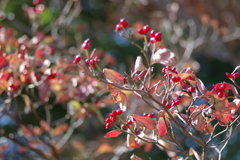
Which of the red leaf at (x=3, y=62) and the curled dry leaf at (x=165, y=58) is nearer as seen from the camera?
the curled dry leaf at (x=165, y=58)

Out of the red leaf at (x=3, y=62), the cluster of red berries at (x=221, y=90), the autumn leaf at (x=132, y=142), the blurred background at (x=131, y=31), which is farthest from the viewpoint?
the blurred background at (x=131, y=31)

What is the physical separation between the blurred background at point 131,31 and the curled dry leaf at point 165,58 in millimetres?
1502

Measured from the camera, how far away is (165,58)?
2.84 feet

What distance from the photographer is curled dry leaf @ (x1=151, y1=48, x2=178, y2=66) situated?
0.85 meters

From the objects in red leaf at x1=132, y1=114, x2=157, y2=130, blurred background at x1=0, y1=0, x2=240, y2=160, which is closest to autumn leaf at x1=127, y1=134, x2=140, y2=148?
red leaf at x1=132, y1=114, x2=157, y2=130

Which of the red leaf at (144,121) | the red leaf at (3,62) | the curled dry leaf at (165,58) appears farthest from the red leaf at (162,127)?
the red leaf at (3,62)

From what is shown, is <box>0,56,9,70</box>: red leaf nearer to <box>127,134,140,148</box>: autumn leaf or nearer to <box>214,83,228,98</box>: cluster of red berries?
<box>127,134,140,148</box>: autumn leaf

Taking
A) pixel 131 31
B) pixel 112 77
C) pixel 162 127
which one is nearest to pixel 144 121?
pixel 162 127

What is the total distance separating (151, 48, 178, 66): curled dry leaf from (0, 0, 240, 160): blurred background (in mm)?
1502

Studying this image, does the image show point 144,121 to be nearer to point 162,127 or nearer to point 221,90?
point 162,127

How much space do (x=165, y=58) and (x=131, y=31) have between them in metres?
1.75

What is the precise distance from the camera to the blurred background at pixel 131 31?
9.15ft

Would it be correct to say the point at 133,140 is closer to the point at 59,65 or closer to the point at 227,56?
the point at 59,65

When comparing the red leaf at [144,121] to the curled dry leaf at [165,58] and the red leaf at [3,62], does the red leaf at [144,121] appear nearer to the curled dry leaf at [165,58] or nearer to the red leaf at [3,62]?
the curled dry leaf at [165,58]
